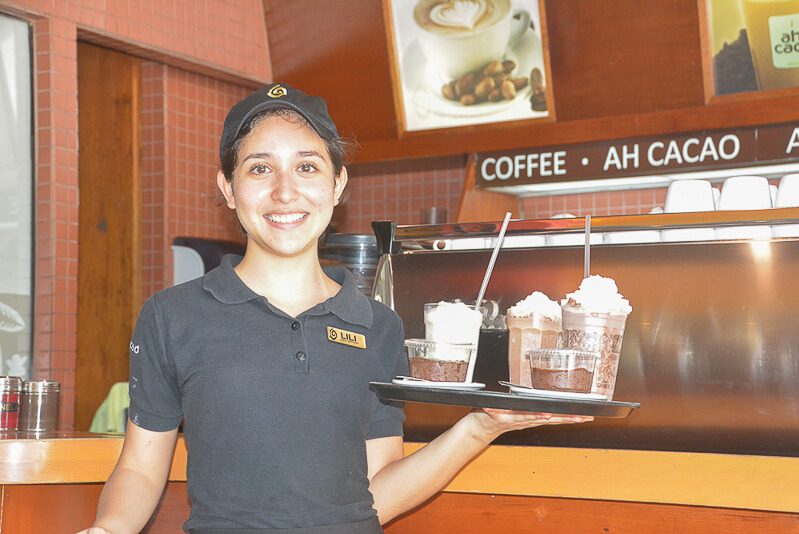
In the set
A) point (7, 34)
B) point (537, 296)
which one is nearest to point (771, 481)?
point (537, 296)

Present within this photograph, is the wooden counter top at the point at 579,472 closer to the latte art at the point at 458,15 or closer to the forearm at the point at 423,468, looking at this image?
the forearm at the point at 423,468

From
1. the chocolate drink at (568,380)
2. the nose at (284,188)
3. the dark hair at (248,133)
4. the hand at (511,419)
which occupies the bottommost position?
the hand at (511,419)

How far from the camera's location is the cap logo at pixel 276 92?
1688 millimetres

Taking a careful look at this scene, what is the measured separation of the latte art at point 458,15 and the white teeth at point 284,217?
9.87 feet

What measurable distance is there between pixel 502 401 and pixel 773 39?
111 inches

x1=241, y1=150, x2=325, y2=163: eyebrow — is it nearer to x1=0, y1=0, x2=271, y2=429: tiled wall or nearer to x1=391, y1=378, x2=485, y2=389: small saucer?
x1=391, y1=378, x2=485, y2=389: small saucer

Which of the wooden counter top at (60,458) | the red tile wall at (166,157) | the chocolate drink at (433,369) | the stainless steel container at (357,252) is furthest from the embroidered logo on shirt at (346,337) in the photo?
the red tile wall at (166,157)

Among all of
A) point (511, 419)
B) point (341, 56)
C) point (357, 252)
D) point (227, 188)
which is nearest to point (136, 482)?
point (227, 188)

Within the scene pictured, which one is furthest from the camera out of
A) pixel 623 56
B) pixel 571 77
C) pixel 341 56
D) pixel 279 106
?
pixel 341 56

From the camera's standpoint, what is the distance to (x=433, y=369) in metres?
1.78

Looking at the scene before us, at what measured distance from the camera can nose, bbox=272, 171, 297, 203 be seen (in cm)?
162

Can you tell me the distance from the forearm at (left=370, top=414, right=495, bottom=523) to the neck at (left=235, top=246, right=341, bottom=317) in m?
0.30

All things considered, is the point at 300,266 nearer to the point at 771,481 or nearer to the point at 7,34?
the point at 771,481

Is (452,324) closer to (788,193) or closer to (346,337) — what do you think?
(346,337)
